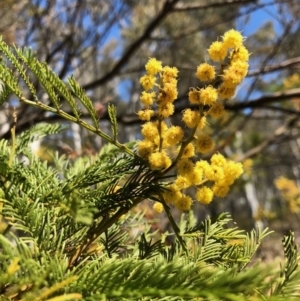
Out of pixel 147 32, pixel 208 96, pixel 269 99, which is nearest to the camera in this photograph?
pixel 208 96

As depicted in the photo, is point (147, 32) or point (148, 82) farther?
point (147, 32)

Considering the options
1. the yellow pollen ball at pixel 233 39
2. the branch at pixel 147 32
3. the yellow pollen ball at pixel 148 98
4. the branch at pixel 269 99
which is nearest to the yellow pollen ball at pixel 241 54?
the yellow pollen ball at pixel 233 39

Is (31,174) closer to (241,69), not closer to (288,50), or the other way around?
(241,69)

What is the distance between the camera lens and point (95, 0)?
10.2 ft

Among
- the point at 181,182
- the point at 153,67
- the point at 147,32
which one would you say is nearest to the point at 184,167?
the point at 181,182

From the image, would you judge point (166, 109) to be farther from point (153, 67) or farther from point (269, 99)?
point (269, 99)

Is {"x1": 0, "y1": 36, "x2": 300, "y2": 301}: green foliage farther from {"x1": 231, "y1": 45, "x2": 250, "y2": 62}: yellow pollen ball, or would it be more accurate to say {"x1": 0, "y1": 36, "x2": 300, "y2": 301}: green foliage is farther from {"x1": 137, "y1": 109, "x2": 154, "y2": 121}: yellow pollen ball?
{"x1": 231, "y1": 45, "x2": 250, "y2": 62}: yellow pollen ball

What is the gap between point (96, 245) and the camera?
0.55m

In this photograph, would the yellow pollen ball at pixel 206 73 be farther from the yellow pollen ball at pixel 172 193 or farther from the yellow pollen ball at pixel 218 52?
the yellow pollen ball at pixel 172 193

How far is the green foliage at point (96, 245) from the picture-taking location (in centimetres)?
31

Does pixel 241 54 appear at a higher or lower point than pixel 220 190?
higher

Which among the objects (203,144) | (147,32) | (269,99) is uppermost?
(147,32)

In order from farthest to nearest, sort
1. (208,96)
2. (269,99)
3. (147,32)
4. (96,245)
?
1. (147,32)
2. (269,99)
3. (96,245)
4. (208,96)

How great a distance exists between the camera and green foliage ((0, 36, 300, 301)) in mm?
312
